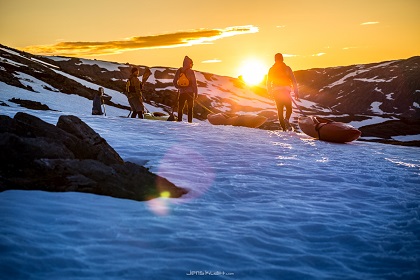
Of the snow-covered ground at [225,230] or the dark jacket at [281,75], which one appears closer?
the snow-covered ground at [225,230]

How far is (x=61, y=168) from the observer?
4234 millimetres

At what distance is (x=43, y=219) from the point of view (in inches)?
129

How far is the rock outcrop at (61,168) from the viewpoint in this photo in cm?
404

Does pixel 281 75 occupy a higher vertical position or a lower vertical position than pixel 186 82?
higher

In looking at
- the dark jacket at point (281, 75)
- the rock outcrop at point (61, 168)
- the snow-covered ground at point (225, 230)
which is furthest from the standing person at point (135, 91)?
the rock outcrop at point (61, 168)

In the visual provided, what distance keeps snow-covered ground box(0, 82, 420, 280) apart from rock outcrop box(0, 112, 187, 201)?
0.66 feet

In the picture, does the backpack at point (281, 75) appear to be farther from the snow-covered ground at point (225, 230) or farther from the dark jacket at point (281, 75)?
the snow-covered ground at point (225, 230)

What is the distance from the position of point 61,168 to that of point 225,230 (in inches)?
79.7

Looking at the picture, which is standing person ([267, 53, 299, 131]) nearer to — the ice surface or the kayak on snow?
the kayak on snow

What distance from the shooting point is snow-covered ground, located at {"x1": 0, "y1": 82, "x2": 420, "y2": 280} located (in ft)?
8.86

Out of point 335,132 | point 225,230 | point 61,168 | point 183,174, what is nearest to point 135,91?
point 335,132

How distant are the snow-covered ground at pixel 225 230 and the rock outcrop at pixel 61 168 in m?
0.20

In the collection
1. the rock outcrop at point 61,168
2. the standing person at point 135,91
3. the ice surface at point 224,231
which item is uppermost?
the standing person at point 135,91

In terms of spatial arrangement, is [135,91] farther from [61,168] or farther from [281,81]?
[61,168]
